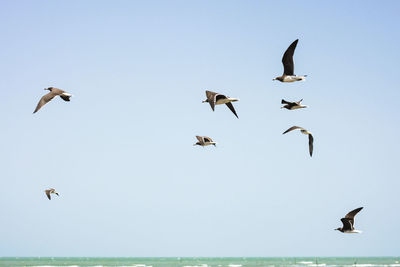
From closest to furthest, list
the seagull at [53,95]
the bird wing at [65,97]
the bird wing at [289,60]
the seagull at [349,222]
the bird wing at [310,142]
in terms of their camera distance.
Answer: the seagull at [53,95]
the bird wing at [65,97]
the bird wing at [289,60]
the bird wing at [310,142]
the seagull at [349,222]

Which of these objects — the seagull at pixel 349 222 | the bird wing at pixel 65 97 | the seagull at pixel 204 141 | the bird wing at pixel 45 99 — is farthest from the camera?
the seagull at pixel 204 141

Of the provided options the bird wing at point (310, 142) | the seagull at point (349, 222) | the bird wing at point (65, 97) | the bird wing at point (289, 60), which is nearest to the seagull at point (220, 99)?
the bird wing at point (289, 60)

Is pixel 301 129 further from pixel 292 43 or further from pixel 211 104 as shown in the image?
pixel 211 104

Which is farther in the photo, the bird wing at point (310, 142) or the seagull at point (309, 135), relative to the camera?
the bird wing at point (310, 142)

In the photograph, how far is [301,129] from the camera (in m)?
28.4

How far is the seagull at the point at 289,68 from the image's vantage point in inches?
1087

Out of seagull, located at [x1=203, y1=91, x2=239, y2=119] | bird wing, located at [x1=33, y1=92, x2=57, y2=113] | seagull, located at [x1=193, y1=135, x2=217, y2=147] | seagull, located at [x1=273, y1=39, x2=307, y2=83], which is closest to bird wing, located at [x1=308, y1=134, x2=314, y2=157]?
seagull, located at [x1=273, y1=39, x2=307, y2=83]

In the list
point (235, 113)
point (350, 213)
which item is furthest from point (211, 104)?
point (350, 213)

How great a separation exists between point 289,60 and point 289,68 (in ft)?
1.47

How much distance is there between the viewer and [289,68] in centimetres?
2825

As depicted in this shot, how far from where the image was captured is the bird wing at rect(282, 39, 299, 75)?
1085 inches

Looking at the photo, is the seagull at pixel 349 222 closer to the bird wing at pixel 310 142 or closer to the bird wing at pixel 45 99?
the bird wing at pixel 310 142

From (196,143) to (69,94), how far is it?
23.5 feet

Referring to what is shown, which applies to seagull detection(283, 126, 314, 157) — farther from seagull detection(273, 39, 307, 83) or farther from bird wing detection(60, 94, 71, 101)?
bird wing detection(60, 94, 71, 101)
